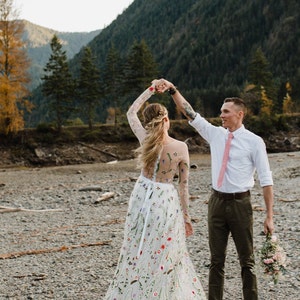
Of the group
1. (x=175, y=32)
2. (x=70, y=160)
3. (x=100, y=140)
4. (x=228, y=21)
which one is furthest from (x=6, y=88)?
(x=175, y=32)

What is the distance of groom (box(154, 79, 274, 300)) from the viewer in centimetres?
504

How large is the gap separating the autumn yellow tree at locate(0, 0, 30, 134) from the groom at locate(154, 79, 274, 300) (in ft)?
121

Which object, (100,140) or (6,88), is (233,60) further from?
(6,88)

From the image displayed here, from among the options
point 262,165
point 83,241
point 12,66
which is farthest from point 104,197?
point 12,66

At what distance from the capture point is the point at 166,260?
16.7 ft

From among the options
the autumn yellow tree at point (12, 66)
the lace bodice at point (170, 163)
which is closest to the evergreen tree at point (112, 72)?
the autumn yellow tree at point (12, 66)

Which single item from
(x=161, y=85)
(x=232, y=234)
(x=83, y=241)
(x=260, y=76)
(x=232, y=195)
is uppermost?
(x=260, y=76)

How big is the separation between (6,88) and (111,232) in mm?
31206

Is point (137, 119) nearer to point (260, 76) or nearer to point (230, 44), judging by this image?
point (260, 76)

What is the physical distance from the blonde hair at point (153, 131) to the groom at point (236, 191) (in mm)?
399

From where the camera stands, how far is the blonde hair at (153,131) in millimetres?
4934

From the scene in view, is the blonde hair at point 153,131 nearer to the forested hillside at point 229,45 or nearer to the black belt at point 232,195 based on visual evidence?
the black belt at point 232,195

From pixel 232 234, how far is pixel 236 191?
53cm

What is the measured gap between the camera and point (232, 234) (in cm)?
514
